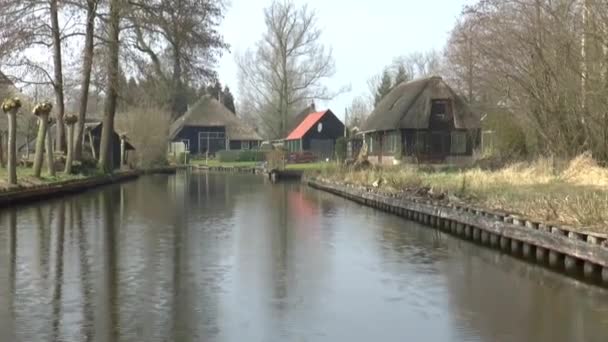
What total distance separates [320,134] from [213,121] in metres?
12.6

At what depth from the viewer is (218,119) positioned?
76500 millimetres

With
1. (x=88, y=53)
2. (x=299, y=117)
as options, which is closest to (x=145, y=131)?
(x=88, y=53)

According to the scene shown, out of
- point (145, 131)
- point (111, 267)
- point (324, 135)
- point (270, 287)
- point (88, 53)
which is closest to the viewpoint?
point (270, 287)

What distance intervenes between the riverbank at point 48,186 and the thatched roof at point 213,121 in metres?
34.3

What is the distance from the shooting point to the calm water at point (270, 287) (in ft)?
29.0

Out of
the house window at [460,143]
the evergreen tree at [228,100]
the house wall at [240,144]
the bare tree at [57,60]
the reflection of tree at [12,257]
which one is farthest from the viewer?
the evergreen tree at [228,100]

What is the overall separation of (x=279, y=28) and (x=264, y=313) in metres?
58.2

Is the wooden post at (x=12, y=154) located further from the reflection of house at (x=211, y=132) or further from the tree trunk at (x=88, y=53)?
the reflection of house at (x=211, y=132)

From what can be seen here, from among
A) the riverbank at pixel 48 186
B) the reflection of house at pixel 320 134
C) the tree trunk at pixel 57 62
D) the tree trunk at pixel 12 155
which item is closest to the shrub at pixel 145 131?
the riverbank at pixel 48 186

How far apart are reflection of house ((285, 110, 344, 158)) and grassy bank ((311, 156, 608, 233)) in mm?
36719

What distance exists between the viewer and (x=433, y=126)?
45031mm

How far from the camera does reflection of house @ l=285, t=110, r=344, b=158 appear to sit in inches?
2697

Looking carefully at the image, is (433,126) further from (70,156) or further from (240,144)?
(240,144)

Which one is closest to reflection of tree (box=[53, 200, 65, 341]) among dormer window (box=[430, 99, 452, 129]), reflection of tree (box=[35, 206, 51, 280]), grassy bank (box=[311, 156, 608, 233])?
reflection of tree (box=[35, 206, 51, 280])
